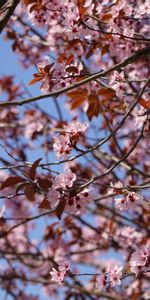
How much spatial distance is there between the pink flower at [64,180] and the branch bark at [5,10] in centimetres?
68

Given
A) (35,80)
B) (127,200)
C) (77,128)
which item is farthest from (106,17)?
(127,200)

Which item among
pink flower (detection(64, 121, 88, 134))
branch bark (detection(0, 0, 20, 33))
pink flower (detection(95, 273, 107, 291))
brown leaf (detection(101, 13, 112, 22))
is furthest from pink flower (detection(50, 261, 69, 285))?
brown leaf (detection(101, 13, 112, 22))

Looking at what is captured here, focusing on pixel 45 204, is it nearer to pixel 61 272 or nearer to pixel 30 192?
pixel 30 192

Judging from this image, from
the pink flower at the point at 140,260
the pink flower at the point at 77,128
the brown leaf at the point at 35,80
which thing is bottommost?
the pink flower at the point at 140,260

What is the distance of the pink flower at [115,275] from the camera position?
2357 millimetres

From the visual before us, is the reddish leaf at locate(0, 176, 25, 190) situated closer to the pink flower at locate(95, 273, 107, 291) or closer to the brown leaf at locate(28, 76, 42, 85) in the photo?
the brown leaf at locate(28, 76, 42, 85)

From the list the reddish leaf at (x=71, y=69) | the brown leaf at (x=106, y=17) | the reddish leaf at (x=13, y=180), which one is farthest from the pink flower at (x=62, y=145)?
the brown leaf at (x=106, y=17)

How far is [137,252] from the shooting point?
7.50ft

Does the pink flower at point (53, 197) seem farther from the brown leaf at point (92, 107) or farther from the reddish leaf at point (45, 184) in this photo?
the brown leaf at point (92, 107)

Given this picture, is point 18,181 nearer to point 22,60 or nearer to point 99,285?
point 99,285

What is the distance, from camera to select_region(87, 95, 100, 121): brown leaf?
2527 mm

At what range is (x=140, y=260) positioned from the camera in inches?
89.7

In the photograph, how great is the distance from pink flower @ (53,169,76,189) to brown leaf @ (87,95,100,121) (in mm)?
534

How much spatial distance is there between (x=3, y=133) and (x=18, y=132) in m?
0.24
